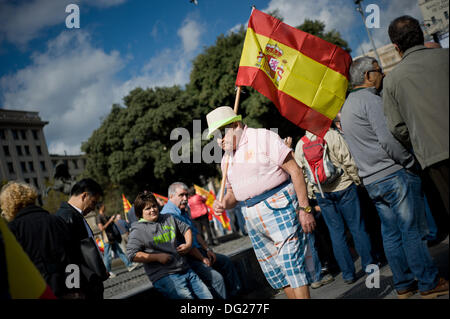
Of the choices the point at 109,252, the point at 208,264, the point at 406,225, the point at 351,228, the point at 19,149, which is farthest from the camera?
the point at 19,149

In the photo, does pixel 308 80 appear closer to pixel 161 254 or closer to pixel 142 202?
pixel 142 202

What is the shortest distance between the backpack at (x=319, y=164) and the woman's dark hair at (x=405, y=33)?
2.67 m

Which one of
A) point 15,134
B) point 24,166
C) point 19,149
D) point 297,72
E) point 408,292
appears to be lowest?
point 408,292

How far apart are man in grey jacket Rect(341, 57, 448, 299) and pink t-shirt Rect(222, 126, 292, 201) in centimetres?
91

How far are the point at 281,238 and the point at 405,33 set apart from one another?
1.86 meters

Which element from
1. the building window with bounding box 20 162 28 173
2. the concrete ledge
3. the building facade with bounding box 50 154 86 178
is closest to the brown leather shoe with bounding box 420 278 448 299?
the concrete ledge

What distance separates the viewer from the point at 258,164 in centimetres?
373

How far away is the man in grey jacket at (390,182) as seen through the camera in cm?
383

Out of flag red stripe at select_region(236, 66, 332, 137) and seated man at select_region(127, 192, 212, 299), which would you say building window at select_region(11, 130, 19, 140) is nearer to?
seated man at select_region(127, 192, 212, 299)

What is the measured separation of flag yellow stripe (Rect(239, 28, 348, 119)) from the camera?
5.04 meters

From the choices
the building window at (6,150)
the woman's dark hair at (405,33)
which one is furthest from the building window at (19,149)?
the woman's dark hair at (405,33)

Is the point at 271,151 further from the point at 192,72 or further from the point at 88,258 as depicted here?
the point at 192,72

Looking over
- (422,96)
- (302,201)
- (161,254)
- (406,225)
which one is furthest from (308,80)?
(161,254)

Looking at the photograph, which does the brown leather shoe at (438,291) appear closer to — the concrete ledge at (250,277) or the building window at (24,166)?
the concrete ledge at (250,277)
